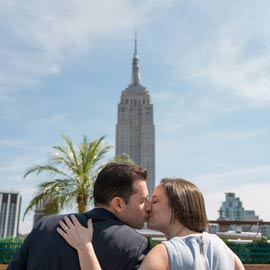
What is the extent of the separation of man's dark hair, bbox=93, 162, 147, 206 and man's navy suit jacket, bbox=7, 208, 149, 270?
0.09 metres

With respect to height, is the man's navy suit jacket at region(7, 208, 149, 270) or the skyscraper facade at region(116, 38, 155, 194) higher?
the skyscraper facade at region(116, 38, 155, 194)

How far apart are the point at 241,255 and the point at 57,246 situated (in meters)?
9.42

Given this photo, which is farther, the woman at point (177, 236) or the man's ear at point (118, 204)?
the man's ear at point (118, 204)

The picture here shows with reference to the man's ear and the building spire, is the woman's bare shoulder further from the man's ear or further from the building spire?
the building spire

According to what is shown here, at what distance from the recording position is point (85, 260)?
1.71m

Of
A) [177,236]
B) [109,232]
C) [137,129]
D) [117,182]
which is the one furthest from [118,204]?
[137,129]

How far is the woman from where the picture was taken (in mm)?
1646

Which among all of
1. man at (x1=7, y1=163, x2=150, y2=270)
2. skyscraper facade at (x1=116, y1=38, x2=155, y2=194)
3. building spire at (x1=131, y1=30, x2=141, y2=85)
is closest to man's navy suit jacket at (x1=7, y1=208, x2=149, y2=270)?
man at (x1=7, y1=163, x2=150, y2=270)

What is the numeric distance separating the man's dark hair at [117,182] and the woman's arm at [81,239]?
7.1 inches

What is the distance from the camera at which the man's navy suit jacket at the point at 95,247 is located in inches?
65.4

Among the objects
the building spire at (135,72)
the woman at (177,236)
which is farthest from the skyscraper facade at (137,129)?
the woman at (177,236)

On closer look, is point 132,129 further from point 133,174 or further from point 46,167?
point 133,174

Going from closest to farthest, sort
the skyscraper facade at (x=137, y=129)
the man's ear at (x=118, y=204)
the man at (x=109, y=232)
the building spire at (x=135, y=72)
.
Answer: the man at (x=109, y=232), the man's ear at (x=118, y=204), the skyscraper facade at (x=137, y=129), the building spire at (x=135, y=72)

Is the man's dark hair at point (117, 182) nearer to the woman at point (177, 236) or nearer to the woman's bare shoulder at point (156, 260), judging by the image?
the woman at point (177, 236)
